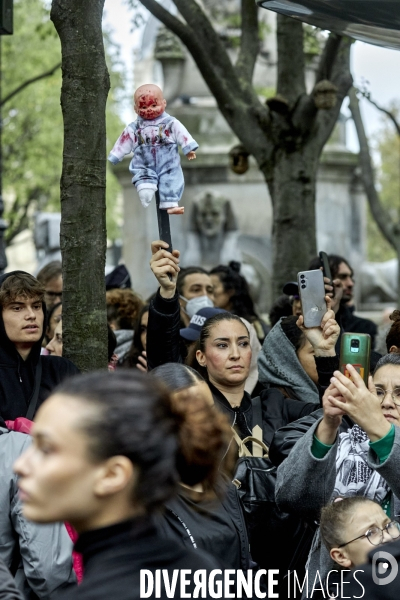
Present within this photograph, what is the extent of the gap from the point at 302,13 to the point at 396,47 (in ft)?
2.43

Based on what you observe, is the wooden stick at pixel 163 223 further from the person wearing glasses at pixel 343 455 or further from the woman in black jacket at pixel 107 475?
the woman in black jacket at pixel 107 475

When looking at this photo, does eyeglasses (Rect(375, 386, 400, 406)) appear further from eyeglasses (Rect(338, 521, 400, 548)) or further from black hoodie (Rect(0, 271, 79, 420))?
black hoodie (Rect(0, 271, 79, 420))

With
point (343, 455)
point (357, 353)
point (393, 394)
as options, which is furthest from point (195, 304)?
point (357, 353)

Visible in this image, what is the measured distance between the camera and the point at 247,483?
5.18 meters

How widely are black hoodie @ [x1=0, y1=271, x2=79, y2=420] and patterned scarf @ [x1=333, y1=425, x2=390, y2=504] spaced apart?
65.6 inches

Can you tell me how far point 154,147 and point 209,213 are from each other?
1042cm

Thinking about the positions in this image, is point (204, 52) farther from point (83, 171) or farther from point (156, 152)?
point (156, 152)

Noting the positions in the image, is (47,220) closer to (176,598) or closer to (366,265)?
(366,265)

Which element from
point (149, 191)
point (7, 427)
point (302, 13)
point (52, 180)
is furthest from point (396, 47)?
point (52, 180)

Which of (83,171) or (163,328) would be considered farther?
(83,171)

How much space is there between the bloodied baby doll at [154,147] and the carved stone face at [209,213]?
10382 millimetres

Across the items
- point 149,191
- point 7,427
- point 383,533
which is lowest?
point 383,533

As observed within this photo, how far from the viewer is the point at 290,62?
418 inches

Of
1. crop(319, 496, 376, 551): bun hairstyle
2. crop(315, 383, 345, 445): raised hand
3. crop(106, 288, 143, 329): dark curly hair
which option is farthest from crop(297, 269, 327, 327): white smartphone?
crop(106, 288, 143, 329): dark curly hair
